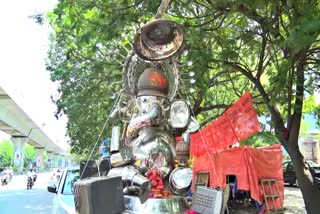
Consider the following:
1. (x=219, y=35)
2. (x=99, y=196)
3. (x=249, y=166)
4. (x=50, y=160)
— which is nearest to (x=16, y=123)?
(x=249, y=166)

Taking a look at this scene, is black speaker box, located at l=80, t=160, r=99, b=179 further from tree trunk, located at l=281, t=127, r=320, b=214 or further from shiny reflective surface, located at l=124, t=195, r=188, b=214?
tree trunk, located at l=281, t=127, r=320, b=214

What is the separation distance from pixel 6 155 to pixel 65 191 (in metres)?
77.3

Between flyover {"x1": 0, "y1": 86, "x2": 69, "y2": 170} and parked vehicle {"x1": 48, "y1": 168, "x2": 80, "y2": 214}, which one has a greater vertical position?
flyover {"x1": 0, "y1": 86, "x2": 69, "y2": 170}

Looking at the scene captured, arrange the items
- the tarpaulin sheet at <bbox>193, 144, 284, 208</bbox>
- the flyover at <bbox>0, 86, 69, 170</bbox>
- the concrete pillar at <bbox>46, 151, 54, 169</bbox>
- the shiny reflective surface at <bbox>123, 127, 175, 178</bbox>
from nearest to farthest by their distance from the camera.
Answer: the shiny reflective surface at <bbox>123, 127, 175, 178</bbox> → the tarpaulin sheet at <bbox>193, 144, 284, 208</bbox> → the flyover at <bbox>0, 86, 69, 170</bbox> → the concrete pillar at <bbox>46, 151, 54, 169</bbox>

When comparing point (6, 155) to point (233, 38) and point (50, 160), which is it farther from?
point (233, 38)

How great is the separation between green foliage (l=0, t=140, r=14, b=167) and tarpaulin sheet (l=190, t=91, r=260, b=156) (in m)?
71.9

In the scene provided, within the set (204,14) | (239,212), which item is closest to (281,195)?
(239,212)

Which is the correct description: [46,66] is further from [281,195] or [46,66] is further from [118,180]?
[118,180]

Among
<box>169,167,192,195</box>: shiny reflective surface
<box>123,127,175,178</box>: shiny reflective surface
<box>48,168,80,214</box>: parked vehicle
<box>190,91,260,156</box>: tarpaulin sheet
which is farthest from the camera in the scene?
<box>190,91,260,156</box>: tarpaulin sheet

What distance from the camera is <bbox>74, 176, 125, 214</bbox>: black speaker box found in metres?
3.88

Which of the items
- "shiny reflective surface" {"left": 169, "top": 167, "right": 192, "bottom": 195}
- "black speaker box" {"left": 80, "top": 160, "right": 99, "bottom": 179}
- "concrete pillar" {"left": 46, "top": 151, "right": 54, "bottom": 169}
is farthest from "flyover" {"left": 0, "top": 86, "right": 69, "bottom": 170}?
"concrete pillar" {"left": 46, "top": 151, "right": 54, "bottom": 169}

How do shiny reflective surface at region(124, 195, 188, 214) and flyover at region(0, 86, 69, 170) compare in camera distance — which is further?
flyover at region(0, 86, 69, 170)

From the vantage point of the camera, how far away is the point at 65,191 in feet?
24.8

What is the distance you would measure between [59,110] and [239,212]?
7.69 m
